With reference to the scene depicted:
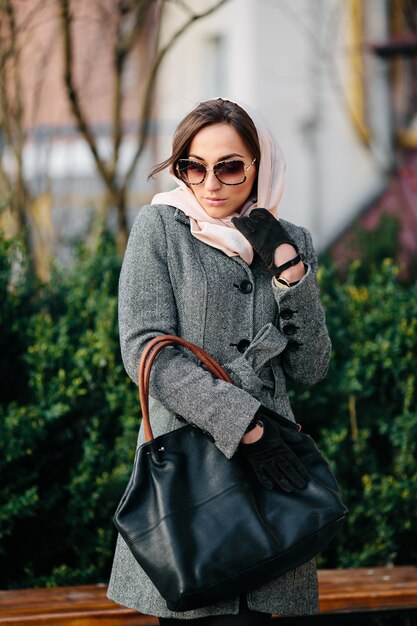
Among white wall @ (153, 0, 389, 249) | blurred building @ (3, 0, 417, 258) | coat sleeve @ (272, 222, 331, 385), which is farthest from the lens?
white wall @ (153, 0, 389, 249)

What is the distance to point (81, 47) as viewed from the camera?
35.7ft

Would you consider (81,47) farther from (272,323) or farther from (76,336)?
(272,323)

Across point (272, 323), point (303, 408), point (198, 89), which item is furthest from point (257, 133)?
point (198, 89)

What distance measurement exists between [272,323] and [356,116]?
9.92 meters

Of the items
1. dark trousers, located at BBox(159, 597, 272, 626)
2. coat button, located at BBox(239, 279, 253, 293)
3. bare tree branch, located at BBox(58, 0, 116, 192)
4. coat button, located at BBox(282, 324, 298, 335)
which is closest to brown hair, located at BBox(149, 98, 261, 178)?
coat button, located at BBox(239, 279, 253, 293)

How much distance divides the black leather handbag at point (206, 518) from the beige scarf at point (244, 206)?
1.03 ft

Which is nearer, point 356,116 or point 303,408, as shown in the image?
point 303,408

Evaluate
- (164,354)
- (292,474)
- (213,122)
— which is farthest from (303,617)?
(213,122)

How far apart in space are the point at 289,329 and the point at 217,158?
0.48m

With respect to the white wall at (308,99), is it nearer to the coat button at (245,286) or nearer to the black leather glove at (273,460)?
the coat button at (245,286)

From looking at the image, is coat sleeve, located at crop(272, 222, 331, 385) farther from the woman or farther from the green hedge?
the green hedge

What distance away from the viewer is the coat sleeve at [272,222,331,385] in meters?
2.69

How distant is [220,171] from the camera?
2719 millimetres

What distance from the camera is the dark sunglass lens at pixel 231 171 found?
272cm
